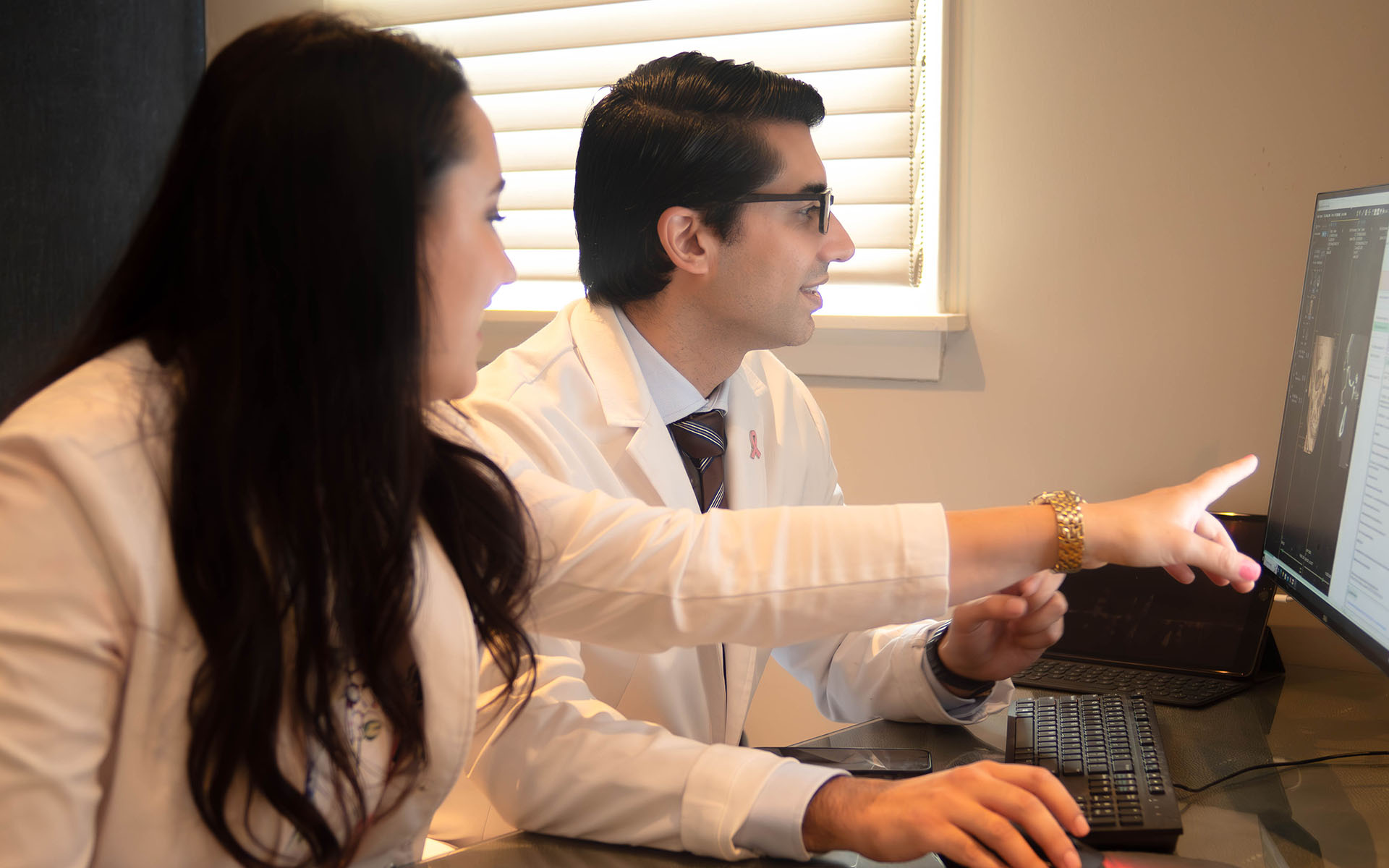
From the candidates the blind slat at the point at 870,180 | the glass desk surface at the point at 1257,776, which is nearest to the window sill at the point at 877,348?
the blind slat at the point at 870,180

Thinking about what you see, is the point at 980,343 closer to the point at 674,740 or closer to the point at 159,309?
the point at 674,740

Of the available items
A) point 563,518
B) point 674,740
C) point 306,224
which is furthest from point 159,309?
point 674,740

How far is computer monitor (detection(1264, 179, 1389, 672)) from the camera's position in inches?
41.7

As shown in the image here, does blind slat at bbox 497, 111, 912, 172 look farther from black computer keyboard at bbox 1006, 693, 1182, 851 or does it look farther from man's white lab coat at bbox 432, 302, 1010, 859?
black computer keyboard at bbox 1006, 693, 1182, 851

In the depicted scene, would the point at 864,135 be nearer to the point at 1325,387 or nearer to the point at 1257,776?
the point at 1325,387

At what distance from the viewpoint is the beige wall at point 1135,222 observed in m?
1.66

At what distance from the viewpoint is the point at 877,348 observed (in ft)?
6.53

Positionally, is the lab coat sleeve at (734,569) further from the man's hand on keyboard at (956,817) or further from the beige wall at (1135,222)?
the beige wall at (1135,222)

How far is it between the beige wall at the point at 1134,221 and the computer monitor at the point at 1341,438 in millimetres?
387

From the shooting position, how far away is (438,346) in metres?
0.83

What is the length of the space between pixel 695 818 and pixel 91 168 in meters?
1.70

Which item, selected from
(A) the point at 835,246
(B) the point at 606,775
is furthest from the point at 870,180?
(B) the point at 606,775

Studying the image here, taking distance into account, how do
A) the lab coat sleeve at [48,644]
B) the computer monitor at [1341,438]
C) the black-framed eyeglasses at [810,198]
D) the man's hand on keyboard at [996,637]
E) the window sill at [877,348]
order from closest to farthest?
the lab coat sleeve at [48,644] < the computer monitor at [1341,438] < the man's hand on keyboard at [996,637] < the black-framed eyeglasses at [810,198] < the window sill at [877,348]

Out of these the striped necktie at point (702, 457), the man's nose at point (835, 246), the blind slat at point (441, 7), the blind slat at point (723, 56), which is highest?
the blind slat at point (441, 7)
